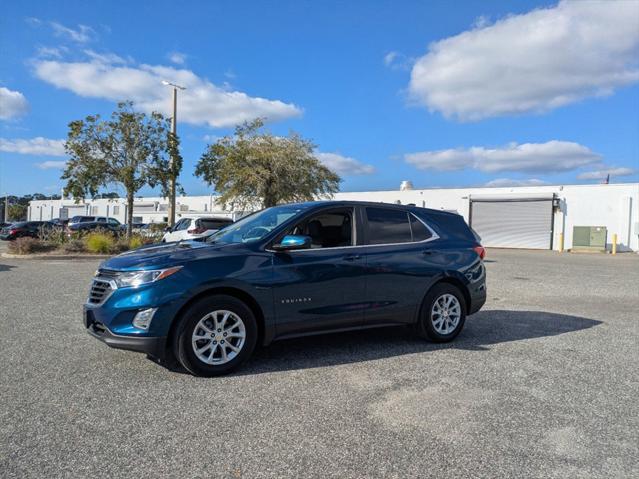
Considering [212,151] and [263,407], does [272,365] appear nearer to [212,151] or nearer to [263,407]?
[263,407]

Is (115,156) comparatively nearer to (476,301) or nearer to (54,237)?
(54,237)

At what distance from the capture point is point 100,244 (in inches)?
777

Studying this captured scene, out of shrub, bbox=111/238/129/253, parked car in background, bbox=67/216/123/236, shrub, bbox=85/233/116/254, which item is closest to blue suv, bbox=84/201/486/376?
shrub, bbox=85/233/116/254

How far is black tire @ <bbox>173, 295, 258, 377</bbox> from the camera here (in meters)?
4.59

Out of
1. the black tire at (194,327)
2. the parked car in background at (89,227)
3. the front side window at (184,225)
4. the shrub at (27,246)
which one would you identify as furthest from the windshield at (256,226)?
the parked car in background at (89,227)

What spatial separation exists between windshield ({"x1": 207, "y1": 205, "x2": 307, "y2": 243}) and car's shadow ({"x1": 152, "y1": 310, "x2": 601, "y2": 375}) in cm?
131

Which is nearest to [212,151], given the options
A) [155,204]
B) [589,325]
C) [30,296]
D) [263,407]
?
[30,296]

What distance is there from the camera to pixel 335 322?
539 cm

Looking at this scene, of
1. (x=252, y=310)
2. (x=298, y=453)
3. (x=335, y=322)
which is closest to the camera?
(x=298, y=453)

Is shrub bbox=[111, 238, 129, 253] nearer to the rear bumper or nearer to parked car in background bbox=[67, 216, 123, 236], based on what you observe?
parked car in background bbox=[67, 216, 123, 236]

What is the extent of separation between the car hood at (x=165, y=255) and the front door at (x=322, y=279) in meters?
0.58

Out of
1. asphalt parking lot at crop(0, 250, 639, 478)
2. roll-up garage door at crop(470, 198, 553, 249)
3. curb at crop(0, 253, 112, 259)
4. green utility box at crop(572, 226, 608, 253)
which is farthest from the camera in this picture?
roll-up garage door at crop(470, 198, 553, 249)

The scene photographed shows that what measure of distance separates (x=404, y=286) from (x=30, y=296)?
7.24 m

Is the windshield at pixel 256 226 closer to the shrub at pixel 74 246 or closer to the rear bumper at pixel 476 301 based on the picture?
the rear bumper at pixel 476 301
